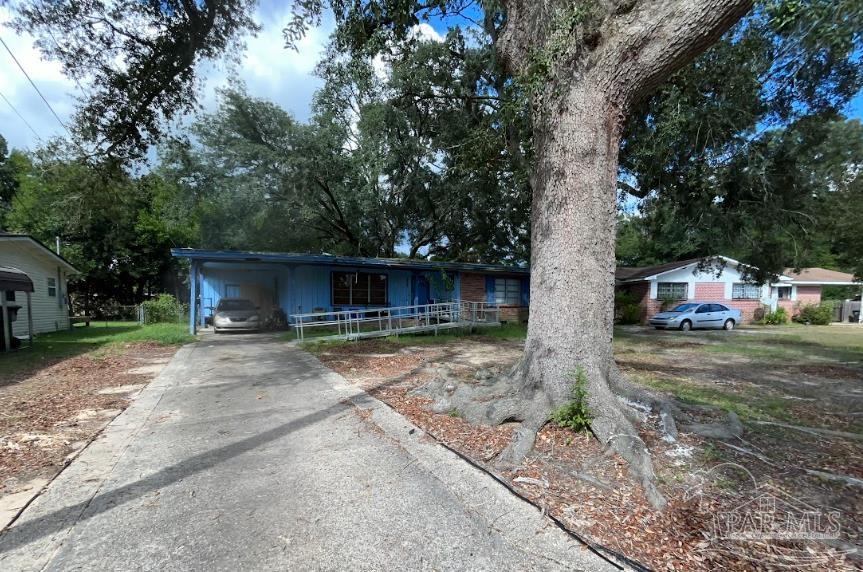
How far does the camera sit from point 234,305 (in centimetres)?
1584

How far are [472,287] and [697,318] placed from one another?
11.0 metres

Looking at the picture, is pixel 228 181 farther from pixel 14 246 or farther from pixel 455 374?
pixel 455 374

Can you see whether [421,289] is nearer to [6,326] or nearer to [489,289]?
[489,289]

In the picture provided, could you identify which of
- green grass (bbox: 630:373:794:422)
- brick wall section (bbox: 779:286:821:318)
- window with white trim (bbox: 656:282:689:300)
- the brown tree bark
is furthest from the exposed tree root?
brick wall section (bbox: 779:286:821:318)

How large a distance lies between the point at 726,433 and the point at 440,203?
1780 cm

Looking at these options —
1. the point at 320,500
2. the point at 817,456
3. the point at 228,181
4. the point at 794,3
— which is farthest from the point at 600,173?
the point at 228,181

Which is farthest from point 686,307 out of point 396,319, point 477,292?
point 396,319

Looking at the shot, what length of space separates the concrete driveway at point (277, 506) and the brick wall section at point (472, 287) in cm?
1377

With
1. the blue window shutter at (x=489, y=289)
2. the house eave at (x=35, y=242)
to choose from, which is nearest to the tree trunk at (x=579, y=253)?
the blue window shutter at (x=489, y=289)

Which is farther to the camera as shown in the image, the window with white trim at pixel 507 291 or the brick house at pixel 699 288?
the brick house at pixel 699 288

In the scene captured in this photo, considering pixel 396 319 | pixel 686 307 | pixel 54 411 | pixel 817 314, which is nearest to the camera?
pixel 54 411

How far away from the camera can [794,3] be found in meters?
4.10

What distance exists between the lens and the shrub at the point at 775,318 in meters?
22.5

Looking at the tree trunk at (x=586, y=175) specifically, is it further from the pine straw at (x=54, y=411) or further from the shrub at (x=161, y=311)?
the shrub at (x=161, y=311)
